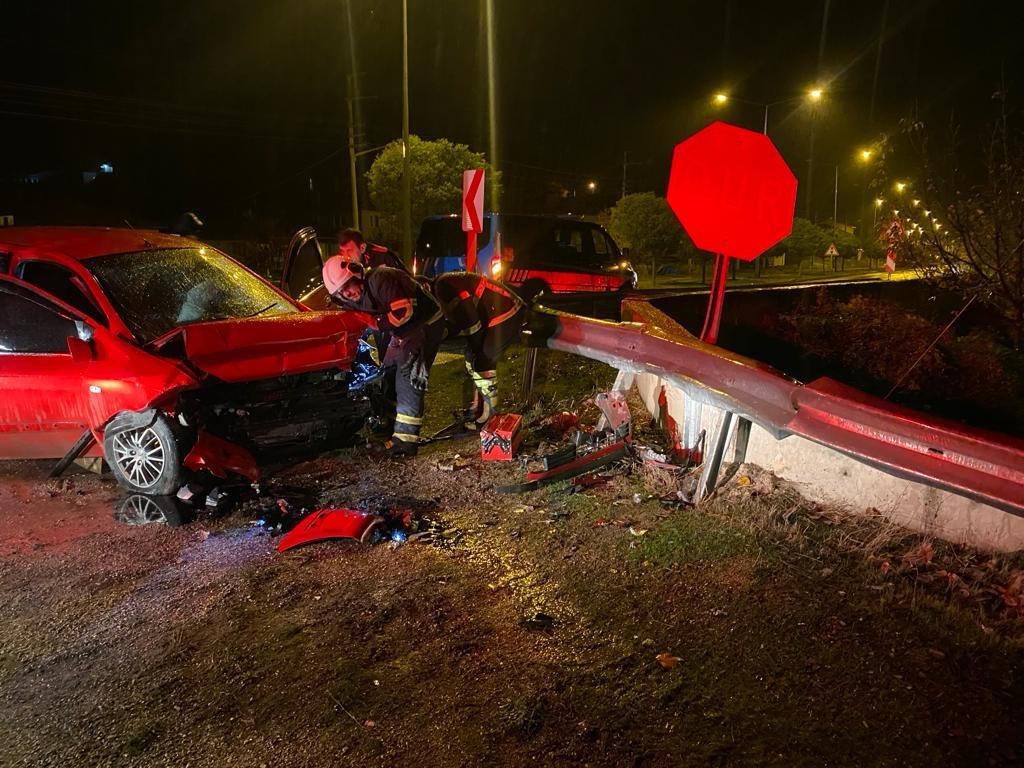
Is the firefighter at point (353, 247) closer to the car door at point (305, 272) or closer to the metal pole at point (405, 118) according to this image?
the car door at point (305, 272)

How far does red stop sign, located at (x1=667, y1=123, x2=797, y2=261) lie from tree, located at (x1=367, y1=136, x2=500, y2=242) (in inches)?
908

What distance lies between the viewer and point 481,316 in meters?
5.92

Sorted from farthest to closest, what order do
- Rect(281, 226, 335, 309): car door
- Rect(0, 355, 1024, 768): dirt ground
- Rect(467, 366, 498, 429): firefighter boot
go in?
Rect(281, 226, 335, 309): car door, Rect(467, 366, 498, 429): firefighter boot, Rect(0, 355, 1024, 768): dirt ground

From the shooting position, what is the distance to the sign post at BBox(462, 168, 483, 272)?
8.27 meters

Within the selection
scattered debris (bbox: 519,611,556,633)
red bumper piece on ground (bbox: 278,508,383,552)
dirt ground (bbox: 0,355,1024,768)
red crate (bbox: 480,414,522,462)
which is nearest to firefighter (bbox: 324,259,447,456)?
red crate (bbox: 480,414,522,462)

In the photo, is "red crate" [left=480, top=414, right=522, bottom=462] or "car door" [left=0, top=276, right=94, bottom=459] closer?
"car door" [left=0, top=276, right=94, bottom=459]

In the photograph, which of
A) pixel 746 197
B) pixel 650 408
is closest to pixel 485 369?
pixel 650 408

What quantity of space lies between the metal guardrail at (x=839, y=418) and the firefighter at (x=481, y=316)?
1.03 meters

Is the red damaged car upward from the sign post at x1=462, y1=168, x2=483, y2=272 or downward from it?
downward

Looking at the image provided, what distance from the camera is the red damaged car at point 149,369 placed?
177 inches

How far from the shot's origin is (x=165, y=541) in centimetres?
411

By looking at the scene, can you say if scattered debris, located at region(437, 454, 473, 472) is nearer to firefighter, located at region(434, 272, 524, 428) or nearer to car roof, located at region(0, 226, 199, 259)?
firefighter, located at region(434, 272, 524, 428)

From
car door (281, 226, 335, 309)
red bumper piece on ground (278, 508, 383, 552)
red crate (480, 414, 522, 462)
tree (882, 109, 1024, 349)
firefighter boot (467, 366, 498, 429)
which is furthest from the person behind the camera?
tree (882, 109, 1024, 349)

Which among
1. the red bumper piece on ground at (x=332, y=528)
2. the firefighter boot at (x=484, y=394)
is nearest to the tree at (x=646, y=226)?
the firefighter boot at (x=484, y=394)
